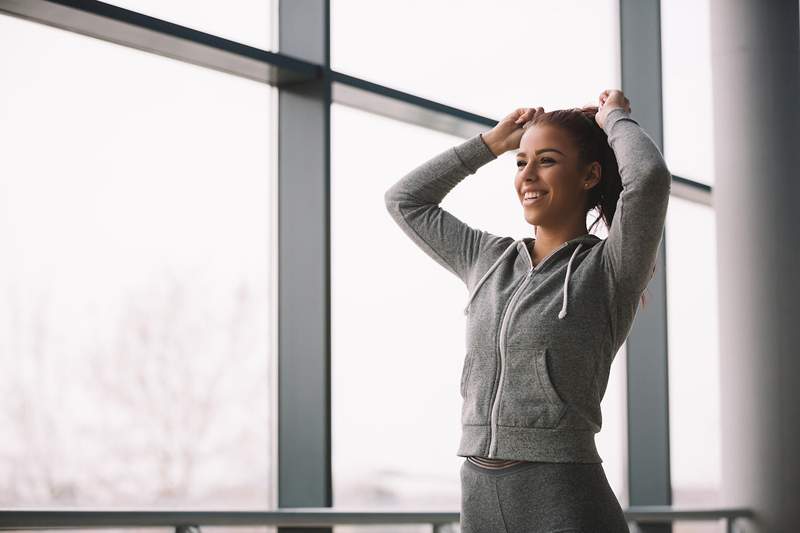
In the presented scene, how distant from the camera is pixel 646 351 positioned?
154 inches

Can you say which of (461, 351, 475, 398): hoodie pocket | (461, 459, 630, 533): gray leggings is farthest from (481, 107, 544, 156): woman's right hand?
(461, 459, 630, 533): gray leggings

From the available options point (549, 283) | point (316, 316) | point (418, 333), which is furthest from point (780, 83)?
point (549, 283)

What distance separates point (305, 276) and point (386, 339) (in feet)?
1.29

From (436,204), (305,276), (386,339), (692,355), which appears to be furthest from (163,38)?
(692,355)

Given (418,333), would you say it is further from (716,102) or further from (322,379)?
(716,102)

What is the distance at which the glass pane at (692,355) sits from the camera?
4141mm

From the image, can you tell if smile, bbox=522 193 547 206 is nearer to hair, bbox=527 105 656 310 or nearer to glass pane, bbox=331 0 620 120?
hair, bbox=527 105 656 310

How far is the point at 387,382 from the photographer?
9.25ft

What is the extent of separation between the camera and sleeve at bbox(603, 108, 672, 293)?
150 centimetres

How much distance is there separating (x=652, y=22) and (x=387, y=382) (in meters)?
1.92

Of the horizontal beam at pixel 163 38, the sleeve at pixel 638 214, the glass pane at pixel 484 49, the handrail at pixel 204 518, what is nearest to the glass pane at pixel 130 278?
the horizontal beam at pixel 163 38

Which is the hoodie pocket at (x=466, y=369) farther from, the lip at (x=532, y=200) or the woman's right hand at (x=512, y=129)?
the woman's right hand at (x=512, y=129)

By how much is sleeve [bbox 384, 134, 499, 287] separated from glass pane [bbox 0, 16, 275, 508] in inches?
28.9

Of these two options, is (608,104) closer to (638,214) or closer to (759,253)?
(638,214)
